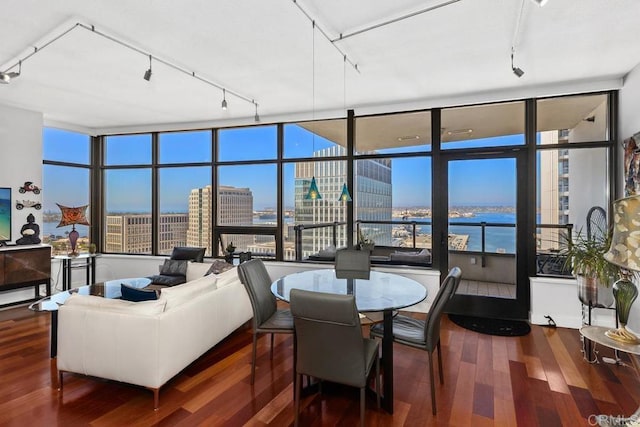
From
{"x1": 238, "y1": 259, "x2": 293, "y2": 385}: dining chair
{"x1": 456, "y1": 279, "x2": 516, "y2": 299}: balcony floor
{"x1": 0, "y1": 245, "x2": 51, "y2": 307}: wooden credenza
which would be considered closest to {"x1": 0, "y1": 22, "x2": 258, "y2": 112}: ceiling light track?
{"x1": 238, "y1": 259, "x2": 293, "y2": 385}: dining chair

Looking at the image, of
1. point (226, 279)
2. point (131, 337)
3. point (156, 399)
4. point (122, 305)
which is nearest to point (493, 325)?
point (226, 279)

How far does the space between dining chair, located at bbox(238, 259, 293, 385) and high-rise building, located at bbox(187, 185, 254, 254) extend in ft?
9.25

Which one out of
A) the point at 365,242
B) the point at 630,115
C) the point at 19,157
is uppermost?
the point at 630,115

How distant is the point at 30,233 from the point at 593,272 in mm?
7361

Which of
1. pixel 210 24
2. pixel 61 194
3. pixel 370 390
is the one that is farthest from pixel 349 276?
pixel 61 194

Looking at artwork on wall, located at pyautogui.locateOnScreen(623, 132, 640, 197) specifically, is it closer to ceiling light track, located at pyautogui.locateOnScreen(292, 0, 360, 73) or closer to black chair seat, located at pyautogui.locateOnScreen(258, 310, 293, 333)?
ceiling light track, located at pyautogui.locateOnScreen(292, 0, 360, 73)

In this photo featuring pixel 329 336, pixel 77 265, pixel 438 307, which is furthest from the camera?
pixel 77 265

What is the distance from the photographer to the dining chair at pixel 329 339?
2.00 meters

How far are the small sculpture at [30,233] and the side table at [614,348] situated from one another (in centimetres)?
686

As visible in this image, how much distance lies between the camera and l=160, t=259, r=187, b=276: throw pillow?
17.0 ft

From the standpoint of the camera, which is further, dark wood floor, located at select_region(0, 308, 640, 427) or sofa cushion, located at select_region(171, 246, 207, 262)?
sofa cushion, located at select_region(171, 246, 207, 262)

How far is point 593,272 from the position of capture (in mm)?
3186

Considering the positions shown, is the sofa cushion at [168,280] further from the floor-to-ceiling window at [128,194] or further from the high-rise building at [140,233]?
the floor-to-ceiling window at [128,194]

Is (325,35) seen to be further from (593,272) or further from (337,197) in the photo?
(593,272)
